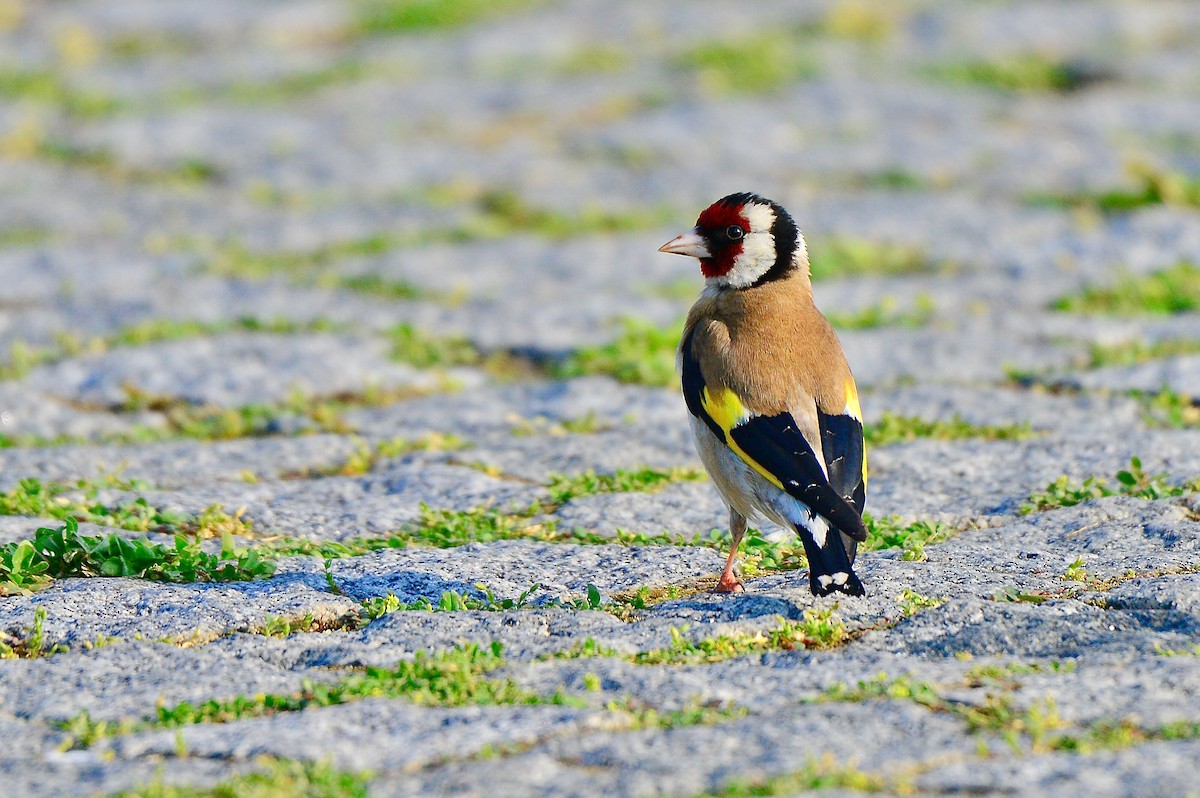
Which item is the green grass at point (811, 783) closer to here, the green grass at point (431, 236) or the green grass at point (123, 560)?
the green grass at point (123, 560)

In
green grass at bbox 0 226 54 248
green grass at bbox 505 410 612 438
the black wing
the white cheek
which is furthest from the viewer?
green grass at bbox 0 226 54 248

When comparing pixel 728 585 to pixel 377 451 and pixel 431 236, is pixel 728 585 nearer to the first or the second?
pixel 377 451

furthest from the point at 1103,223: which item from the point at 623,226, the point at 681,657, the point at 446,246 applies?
the point at 681,657

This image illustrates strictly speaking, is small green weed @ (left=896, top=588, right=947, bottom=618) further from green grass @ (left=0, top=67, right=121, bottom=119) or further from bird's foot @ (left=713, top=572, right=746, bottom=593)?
green grass @ (left=0, top=67, right=121, bottom=119)

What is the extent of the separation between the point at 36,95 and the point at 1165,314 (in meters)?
10.6

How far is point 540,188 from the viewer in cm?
1246

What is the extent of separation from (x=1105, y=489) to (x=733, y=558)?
174 cm

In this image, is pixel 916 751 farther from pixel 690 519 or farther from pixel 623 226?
pixel 623 226

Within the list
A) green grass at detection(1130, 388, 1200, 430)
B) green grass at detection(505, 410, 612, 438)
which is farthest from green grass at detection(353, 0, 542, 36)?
green grass at detection(1130, 388, 1200, 430)

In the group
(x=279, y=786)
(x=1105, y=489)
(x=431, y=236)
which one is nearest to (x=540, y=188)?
(x=431, y=236)

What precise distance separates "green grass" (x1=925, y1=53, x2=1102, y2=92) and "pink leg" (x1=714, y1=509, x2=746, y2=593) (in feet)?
33.8

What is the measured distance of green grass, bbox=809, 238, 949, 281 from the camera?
1049 cm

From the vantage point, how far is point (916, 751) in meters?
3.81

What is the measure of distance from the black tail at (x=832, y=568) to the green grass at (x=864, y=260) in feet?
18.3
